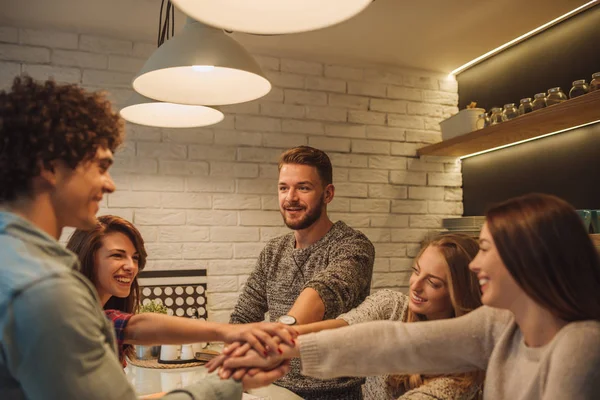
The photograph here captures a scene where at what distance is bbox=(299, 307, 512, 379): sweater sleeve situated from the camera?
4.19 ft

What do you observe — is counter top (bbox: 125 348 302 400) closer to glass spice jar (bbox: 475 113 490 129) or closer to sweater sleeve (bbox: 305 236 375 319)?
sweater sleeve (bbox: 305 236 375 319)

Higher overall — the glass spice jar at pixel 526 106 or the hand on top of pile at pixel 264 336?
the glass spice jar at pixel 526 106

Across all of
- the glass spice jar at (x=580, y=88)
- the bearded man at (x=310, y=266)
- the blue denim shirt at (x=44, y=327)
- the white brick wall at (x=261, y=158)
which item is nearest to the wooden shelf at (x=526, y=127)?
the glass spice jar at (x=580, y=88)

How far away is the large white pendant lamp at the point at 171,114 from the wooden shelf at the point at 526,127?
1.53 meters

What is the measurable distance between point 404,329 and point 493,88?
7.97ft

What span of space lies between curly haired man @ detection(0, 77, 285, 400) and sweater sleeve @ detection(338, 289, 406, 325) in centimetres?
74

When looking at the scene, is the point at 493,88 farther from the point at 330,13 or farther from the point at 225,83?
the point at 330,13

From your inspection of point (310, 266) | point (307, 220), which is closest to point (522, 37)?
point (307, 220)

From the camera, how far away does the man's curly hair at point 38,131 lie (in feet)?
3.05

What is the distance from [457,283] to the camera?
1581 mm

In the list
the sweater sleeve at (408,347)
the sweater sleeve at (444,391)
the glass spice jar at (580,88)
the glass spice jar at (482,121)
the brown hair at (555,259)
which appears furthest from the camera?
the glass spice jar at (482,121)

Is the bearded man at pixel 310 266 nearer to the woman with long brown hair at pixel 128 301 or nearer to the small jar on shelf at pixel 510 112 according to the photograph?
the woman with long brown hair at pixel 128 301

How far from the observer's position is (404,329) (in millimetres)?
1324

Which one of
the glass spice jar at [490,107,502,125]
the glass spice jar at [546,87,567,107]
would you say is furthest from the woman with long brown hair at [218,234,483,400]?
the glass spice jar at [490,107,502,125]
